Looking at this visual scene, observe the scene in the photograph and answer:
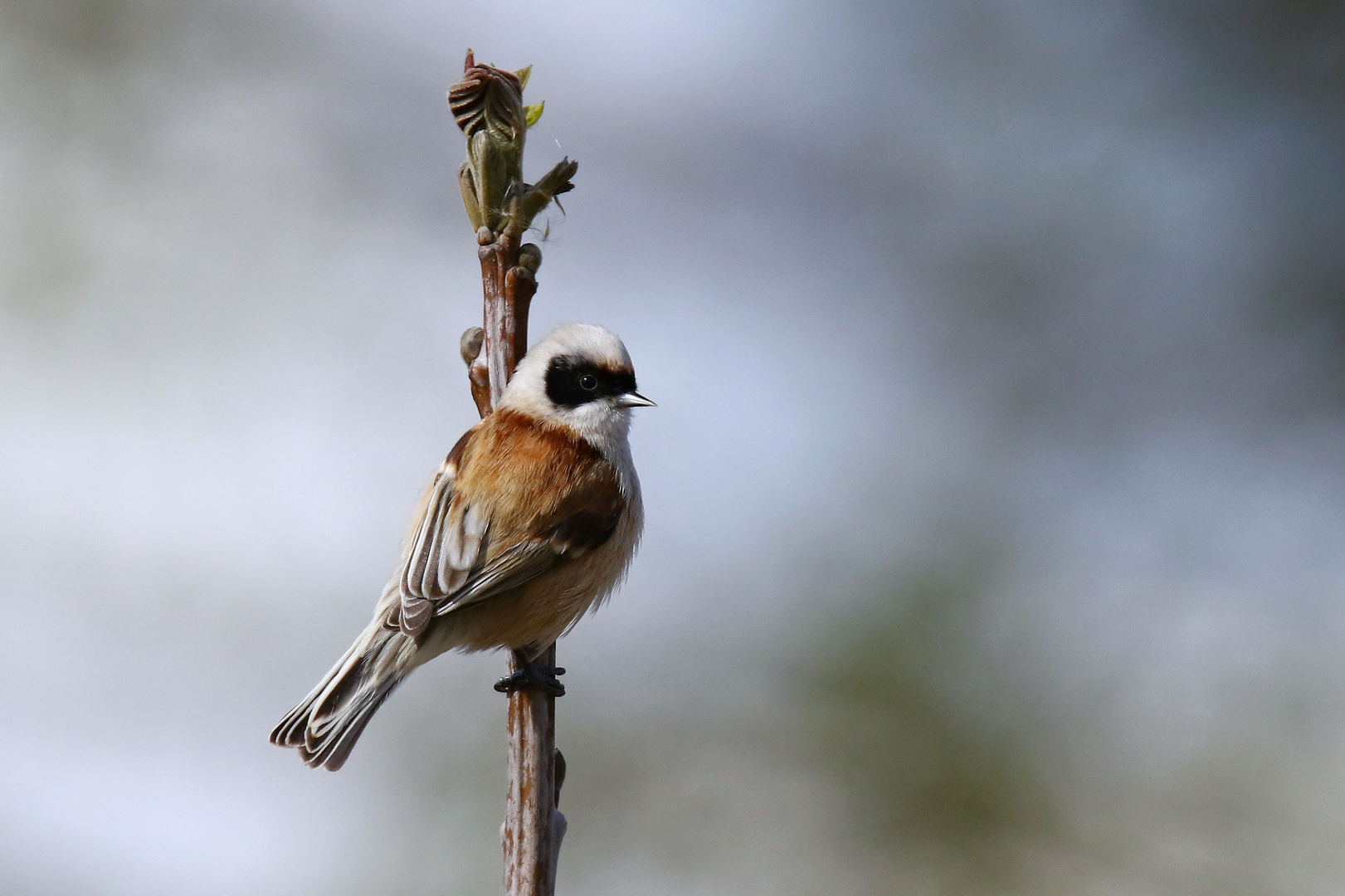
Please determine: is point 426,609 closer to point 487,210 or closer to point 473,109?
point 487,210

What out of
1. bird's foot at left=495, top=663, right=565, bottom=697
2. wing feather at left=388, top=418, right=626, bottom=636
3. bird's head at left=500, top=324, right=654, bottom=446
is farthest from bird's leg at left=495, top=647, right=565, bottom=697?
bird's head at left=500, top=324, right=654, bottom=446

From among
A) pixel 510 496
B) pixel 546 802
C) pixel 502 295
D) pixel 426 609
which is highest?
pixel 502 295

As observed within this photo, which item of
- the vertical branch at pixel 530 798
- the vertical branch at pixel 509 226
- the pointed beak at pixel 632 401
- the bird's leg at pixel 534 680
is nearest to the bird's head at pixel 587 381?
the pointed beak at pixel 632 401

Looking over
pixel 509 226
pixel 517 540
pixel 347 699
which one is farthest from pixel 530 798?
pixel 509 226

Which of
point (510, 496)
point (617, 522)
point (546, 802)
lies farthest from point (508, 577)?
point (546, 802)

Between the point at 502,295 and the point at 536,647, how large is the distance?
808mm

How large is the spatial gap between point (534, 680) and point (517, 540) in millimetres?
358

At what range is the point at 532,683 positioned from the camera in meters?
2.02

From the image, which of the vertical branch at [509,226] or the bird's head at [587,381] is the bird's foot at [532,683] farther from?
the bird's head at [587,381]

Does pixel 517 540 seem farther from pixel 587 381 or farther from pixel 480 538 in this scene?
pixel 587 381

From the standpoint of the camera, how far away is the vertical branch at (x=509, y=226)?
1.88m

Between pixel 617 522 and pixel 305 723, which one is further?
pixel 617 522

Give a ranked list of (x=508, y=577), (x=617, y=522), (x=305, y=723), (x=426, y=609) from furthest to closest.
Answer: (x=617, y=522), (x=508, y=577), (x=426, y=609), (x=305, y=723)

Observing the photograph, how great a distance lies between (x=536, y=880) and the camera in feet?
5.70
